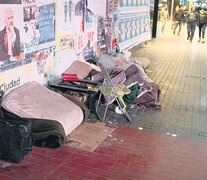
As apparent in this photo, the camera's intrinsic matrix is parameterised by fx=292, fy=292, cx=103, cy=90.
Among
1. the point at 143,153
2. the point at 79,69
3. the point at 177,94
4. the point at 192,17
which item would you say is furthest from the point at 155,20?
the point at 143,153

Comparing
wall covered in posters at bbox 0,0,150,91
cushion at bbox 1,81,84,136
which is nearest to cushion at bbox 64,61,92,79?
wall covered in posters at bbox 0,0,150,91

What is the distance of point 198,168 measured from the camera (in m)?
3.83

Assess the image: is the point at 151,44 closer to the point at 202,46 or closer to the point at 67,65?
the point at 202,46

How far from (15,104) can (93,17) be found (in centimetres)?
377

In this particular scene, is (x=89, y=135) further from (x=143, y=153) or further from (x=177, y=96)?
(x=177, y=96)

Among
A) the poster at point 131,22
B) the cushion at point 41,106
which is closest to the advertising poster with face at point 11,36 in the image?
the cushion at point 41,106

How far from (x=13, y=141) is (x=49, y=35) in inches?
93.7

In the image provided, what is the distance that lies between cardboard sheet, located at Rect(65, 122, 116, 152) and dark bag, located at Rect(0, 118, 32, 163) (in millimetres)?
751

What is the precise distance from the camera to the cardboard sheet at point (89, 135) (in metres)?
4.24

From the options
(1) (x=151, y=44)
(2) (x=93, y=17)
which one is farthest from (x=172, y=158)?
(1) (x=151, y=44)

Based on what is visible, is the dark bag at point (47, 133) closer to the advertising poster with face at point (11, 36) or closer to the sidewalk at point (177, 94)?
the advertising poster with face at point (11, 36)

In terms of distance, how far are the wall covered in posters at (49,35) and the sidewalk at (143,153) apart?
4.60 feet

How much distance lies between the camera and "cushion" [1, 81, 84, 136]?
4.18m

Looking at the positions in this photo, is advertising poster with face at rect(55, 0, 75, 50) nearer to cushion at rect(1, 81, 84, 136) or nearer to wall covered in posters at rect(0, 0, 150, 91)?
wall covered in posters at rect(0, 0, 150, 91)
